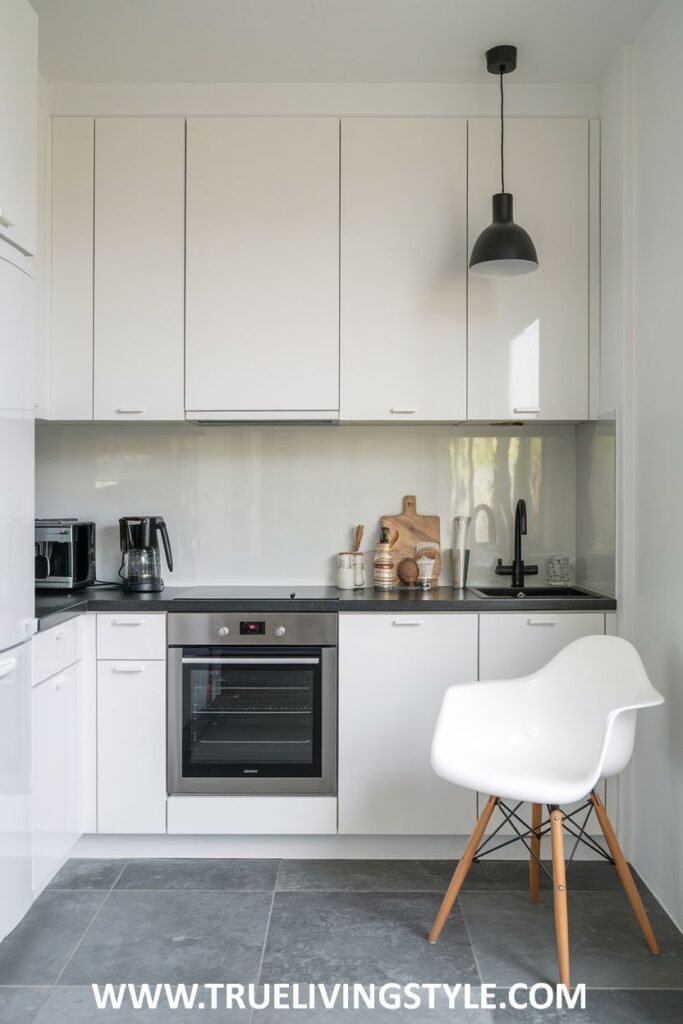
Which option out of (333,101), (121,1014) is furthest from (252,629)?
(333,101)

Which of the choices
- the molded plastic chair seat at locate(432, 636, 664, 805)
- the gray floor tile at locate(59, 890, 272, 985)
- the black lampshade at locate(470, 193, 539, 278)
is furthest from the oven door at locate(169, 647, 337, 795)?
the black lampshade at locate(470, 193, 539, 278)

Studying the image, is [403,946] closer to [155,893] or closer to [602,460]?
[155,893]

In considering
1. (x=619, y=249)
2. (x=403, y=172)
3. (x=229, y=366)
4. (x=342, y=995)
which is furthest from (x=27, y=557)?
(x=619, y=249)

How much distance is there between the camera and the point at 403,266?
10.6 feet

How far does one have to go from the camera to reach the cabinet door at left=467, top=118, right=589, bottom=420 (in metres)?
3.23

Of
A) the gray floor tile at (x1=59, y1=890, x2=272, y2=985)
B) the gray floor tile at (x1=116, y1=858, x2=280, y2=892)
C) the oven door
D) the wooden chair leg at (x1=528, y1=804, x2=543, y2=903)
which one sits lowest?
the gray floor tile at (x1=116, y1=858, x2=280, y2=892)

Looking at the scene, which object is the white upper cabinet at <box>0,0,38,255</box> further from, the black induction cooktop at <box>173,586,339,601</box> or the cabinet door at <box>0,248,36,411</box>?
the black induction cooktop at <box>173,586,339,601</box>

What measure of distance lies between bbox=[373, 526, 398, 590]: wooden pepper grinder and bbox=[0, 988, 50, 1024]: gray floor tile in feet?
5.86

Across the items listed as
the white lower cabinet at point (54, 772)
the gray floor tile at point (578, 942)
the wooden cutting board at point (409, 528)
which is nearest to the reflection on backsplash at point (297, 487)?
the wooden cutting board at point (409, 528)

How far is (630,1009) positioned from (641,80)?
9.31ft

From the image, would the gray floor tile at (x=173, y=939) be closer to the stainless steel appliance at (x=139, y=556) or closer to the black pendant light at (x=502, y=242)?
the stainless steel appliance at (x=139, y=556)

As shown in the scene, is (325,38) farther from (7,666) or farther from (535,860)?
(535,860)

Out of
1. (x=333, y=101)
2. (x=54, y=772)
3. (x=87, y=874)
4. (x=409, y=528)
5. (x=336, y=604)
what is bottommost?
(x=87, y=874)

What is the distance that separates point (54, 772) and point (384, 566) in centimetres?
143
